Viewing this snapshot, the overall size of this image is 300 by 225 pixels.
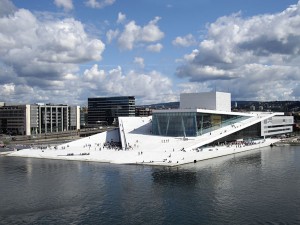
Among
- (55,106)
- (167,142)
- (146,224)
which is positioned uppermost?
(55,106)

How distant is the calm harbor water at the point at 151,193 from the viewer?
29375 mm

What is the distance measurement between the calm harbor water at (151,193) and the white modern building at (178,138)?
498cm

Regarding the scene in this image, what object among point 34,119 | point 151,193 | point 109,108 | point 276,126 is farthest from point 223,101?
point 109,108

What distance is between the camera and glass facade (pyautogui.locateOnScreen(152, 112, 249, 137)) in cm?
7200

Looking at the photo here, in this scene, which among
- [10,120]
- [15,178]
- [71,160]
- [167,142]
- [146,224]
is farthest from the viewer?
[10,120]

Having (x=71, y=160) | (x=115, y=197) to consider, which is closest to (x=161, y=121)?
(x=71, y=160)

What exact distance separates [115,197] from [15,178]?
14.7m

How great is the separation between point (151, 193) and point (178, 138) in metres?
34.6

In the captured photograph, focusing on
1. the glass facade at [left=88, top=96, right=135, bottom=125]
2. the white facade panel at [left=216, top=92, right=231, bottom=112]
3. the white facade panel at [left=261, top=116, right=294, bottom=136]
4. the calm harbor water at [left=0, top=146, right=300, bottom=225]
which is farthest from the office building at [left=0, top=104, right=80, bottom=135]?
the calm harbor water at [left=0, top=146, right=300, bottom=225]

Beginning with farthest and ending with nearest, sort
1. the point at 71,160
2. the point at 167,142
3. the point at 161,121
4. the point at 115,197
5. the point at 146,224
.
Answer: the point at 161,121, the point at 167,142, the point at 71,160, the point at 115,197, the point at 146,224

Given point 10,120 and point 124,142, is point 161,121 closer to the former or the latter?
point 124,142

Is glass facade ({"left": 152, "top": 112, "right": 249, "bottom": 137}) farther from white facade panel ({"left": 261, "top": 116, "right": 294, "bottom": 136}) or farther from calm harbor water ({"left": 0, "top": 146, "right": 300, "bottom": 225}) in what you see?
calm harbor water ({"left": 0, "top": 146, "right": 300, "bottom": 225})

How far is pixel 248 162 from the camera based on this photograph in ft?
181

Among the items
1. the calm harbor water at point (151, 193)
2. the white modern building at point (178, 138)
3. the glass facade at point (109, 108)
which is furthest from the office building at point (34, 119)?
the calm harbor water at point (151, 193)
